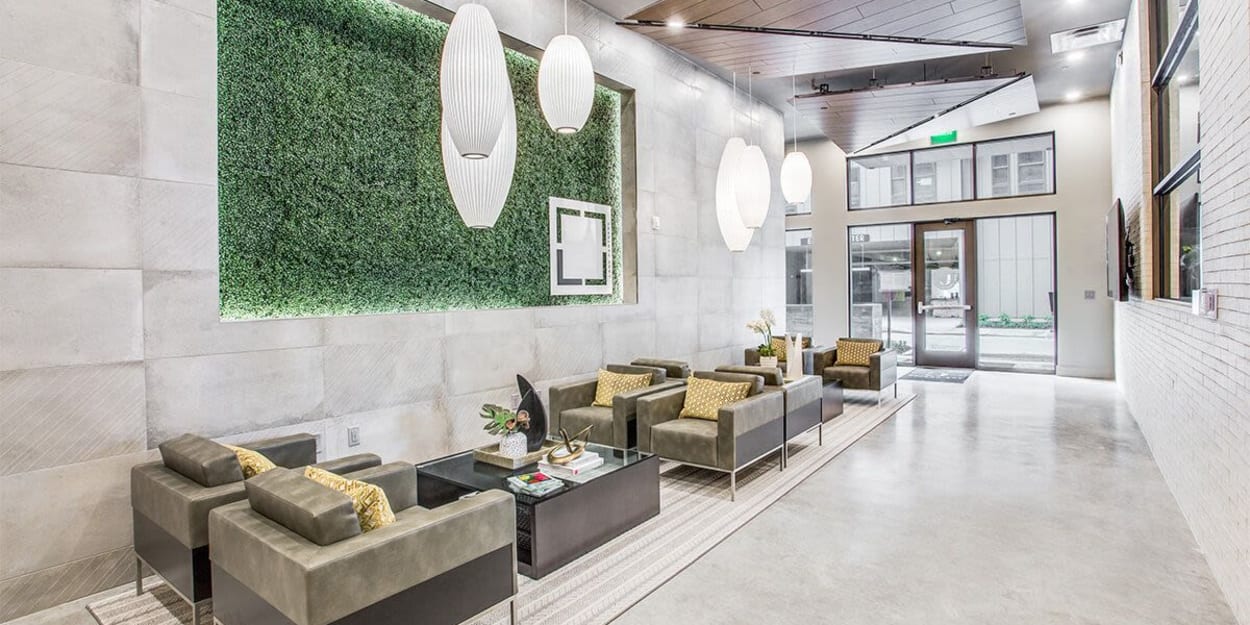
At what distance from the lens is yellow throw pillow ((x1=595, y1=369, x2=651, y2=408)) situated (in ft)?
18.1

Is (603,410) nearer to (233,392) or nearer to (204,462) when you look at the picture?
(233,392)

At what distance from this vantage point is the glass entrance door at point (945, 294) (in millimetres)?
10750

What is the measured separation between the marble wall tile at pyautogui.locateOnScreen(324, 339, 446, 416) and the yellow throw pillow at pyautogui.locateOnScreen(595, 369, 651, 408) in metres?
1.42

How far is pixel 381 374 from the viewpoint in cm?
448

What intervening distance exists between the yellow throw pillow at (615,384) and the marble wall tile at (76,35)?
12.6 ft

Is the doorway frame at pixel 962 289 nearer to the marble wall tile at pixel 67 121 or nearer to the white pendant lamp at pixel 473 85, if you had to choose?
the white pendant lamp at pixel 473 85

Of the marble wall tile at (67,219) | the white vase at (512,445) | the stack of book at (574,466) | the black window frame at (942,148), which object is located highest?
the black window frame at (942,148)

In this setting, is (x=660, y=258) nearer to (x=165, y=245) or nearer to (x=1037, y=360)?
(x=165, y=245)

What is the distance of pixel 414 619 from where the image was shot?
2.19 metres

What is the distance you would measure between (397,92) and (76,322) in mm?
2614

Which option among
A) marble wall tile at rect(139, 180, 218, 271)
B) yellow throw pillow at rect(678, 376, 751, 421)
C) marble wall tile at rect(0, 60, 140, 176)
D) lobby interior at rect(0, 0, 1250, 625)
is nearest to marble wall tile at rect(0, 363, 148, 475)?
lobby interior at rect(0, 0, 1250, 625)

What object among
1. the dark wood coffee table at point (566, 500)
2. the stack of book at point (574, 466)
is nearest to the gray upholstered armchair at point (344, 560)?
the dark wood coffee table at point (566, 500)

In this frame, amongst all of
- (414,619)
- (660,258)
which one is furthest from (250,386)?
(660,258)

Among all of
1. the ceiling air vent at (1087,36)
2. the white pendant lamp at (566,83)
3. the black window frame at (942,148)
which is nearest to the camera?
the white pendant lamp at (566,83)
